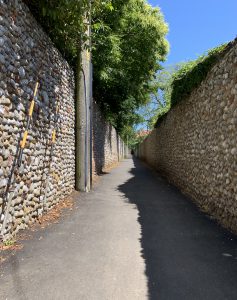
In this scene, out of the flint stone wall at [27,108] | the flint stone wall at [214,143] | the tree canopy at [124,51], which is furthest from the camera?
the tree canopy at [124,51]

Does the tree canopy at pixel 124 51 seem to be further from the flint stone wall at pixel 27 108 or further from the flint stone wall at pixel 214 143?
the flint stone wall at pixel 214 143

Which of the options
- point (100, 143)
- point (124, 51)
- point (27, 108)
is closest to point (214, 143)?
point (27, 108)

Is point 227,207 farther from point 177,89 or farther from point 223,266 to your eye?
point 177,89

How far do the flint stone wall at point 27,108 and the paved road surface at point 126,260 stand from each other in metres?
0.72

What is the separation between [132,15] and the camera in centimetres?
1628

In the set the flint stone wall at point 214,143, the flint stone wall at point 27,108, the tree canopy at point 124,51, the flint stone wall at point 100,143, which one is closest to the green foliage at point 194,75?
A: the flint stone wall at point 214,143

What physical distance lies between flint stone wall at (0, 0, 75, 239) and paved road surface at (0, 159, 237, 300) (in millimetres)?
718

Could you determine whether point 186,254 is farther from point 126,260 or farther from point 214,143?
point 214,143

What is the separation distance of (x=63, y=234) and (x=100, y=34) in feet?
32.1

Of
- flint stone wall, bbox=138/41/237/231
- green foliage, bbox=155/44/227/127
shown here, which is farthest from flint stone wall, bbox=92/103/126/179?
flint stone wall, bbox=138/41/237/231

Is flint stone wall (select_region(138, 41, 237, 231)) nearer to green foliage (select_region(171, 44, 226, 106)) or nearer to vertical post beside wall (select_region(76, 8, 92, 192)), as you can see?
green foliage (select_region(171, 44, 226, 106))

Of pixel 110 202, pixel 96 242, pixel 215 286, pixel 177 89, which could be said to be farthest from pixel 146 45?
pixel 215 286

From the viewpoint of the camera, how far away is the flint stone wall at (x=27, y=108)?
5.39 meters

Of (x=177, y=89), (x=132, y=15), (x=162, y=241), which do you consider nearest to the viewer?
(x=162, y=241)
